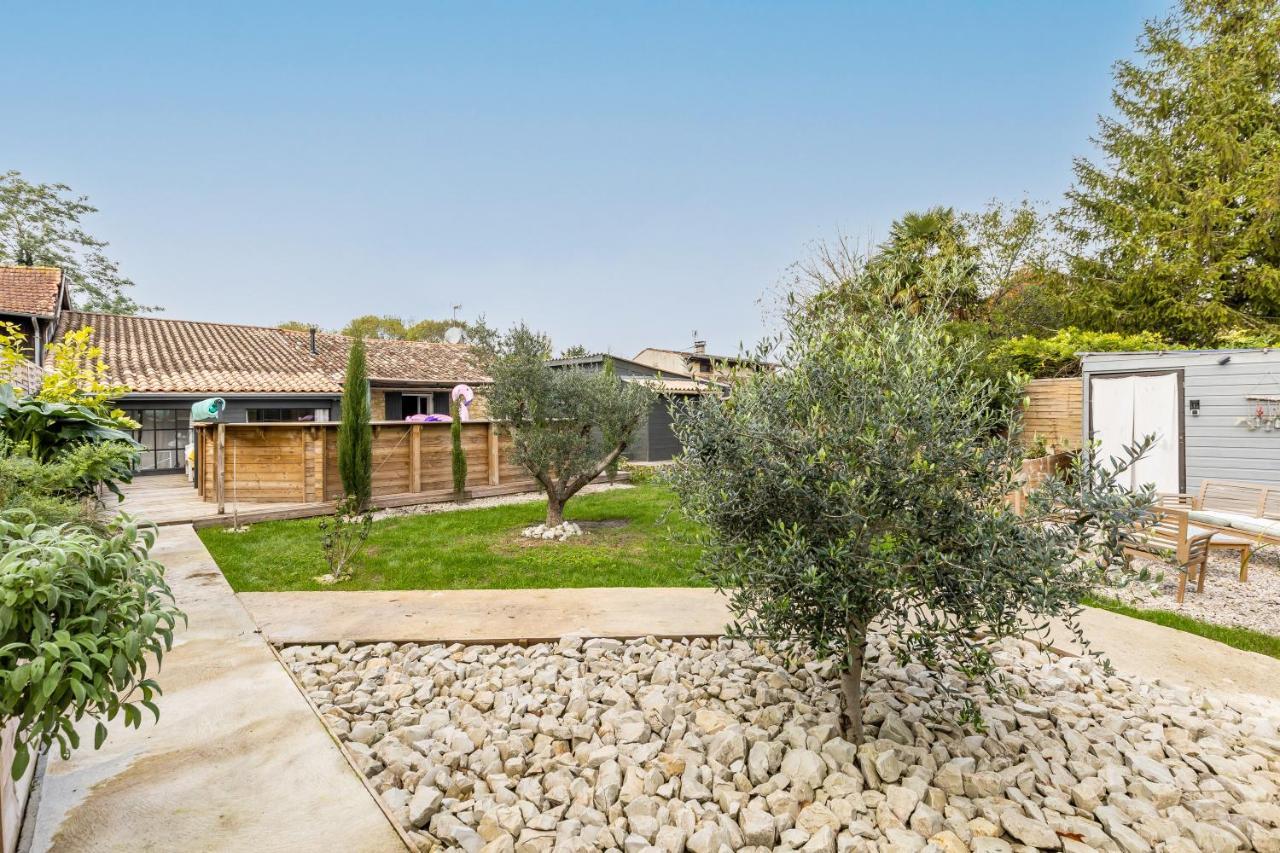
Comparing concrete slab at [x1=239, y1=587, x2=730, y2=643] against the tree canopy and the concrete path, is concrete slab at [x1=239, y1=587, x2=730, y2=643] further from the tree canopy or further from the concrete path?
the tree canopy

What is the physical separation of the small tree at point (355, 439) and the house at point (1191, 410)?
36.7ft

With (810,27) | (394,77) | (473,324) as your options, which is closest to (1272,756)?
(473,324)

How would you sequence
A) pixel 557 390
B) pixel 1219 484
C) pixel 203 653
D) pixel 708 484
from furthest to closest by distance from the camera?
pixel 557 390, pixel 1219 484, pixel 203 653, pixel 708 484

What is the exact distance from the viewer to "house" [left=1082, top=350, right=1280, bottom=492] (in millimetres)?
8281

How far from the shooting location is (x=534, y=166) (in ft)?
47.5

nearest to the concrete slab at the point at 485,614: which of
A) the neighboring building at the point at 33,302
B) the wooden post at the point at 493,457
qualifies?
the wooden post at the point at 493,457

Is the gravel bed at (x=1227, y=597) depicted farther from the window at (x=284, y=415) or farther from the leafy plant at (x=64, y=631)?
the window at (x=284, y=415)

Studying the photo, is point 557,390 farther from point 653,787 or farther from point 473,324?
point 653,787

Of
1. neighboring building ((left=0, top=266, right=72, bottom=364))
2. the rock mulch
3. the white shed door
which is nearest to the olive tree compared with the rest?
the rock mulch

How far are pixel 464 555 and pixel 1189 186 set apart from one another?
61.3ft

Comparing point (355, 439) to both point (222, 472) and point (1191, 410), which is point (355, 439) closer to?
point (222, 472)

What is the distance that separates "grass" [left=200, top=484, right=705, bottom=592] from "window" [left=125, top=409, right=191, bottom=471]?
8352mm

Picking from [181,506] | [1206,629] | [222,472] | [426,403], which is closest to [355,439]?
[222,472]

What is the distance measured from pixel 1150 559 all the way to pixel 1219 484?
201 centimetres
